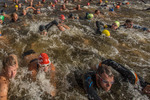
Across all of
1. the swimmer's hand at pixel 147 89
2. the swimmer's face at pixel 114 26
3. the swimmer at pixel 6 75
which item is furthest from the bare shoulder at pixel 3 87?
the swimmer's face at pixel 114 26

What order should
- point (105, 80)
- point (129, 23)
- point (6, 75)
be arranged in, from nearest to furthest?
point (105, 80), point (6, 75), point (129, 23)

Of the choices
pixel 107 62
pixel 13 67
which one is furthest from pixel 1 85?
pixel 107 62

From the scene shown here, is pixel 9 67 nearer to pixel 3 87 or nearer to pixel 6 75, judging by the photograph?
pixel 6 75

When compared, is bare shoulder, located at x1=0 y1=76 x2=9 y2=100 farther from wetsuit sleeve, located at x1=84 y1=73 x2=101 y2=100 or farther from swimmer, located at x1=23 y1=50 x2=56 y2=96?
wetsuit sleeve, located at x1=84 y1=73 x2=101 y2=100

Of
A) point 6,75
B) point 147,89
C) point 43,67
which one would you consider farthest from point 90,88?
point 6,75

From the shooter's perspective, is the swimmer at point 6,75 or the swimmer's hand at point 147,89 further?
the swimmer's hand at point 147,89

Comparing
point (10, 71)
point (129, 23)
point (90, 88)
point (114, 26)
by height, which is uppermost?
point (129, 23)

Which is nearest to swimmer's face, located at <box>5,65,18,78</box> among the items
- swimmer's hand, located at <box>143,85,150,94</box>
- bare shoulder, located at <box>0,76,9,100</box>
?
bare shoulder, located at <box>0,76,9,100</box>

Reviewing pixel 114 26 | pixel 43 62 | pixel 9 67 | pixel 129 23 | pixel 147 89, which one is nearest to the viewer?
pixel 9 67

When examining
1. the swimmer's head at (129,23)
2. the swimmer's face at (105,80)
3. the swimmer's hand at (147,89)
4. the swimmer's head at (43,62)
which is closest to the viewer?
the swimmer's face at (105,80)

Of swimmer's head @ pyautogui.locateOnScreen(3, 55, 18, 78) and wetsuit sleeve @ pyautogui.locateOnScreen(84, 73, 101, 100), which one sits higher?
swimmer's head @ pyautogui.locateOnScreen(3, 55, 18, 78)

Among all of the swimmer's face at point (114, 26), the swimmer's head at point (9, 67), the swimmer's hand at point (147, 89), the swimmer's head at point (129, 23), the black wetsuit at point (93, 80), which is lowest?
the swimmer's hand at point (147, 89)

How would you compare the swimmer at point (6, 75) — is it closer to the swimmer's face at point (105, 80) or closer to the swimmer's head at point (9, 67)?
the swimmer's head at point (9, 67)

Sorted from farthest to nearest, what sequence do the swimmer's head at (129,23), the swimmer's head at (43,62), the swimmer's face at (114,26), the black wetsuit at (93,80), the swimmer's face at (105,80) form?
1. the swimmer's head at (129,23)
2. the swimmer's face at (114,26)
3. the swimmer's head at (43,62)
4. the black wetsuit at (93,80)
5. the swimmer's face at (105,80)
